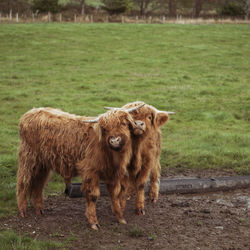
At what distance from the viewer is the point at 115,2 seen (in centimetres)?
3866

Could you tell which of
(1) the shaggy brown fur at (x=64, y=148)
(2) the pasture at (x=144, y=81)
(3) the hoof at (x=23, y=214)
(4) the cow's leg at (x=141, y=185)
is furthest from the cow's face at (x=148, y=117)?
(2) the pasture at (x=144, y=81)

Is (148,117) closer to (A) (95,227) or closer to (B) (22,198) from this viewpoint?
(A) (95,227)

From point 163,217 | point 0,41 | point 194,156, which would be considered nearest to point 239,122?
point 194,156

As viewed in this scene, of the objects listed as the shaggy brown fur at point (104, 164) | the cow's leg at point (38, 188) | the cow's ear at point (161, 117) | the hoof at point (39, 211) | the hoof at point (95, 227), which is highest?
the cow's ear at point (161, 117)

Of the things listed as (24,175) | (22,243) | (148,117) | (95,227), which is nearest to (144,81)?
(148,117)

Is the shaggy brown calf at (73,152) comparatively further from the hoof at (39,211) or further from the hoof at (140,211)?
the hoof at (140,211)

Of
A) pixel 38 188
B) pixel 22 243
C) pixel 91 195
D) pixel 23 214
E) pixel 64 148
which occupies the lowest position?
pixel 23 214

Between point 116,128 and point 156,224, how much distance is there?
1.42 metres

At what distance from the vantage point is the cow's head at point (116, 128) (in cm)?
432

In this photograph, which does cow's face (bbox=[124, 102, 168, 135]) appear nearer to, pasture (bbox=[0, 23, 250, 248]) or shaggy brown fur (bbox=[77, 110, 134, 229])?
shaggy brown fur (bbox=[77, 110, 134, 229])

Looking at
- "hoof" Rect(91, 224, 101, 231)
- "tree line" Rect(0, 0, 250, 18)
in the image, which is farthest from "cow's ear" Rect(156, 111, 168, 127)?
"tree line" Rect(0, 0, 250, 18)

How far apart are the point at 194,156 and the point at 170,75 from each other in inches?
319

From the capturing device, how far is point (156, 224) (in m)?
4.90

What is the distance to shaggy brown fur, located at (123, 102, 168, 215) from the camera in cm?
495
